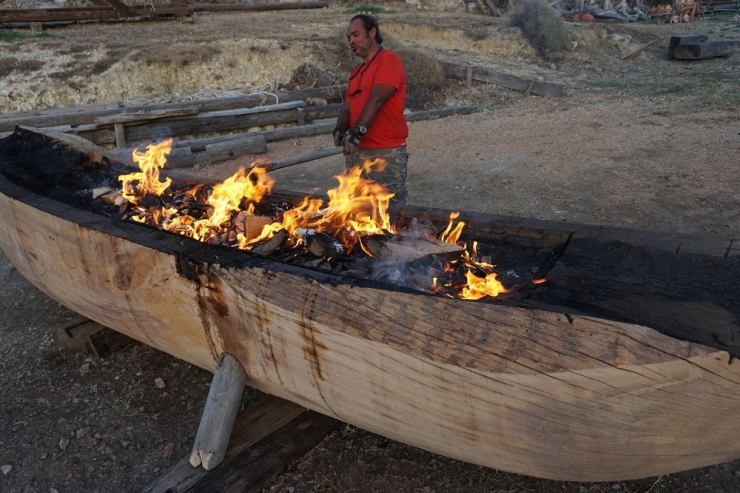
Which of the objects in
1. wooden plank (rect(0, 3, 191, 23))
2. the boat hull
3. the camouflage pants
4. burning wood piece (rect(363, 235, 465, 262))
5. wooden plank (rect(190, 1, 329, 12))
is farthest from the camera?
wooden plank (rect(190, 1, 329, 12))

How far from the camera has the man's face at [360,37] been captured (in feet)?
13.0

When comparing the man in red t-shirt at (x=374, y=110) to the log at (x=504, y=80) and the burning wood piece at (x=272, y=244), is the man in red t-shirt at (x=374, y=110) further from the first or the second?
the log at (x=504, y=80)

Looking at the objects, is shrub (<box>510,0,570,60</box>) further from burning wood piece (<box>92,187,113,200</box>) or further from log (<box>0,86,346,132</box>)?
burning wood piece (<box>92,187,113,200</box>)

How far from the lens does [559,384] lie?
5.95ft

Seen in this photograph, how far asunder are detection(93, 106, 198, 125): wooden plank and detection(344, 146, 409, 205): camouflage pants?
5410 mm

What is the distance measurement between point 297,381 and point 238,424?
0.68 meters

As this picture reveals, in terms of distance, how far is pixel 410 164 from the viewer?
773 cm

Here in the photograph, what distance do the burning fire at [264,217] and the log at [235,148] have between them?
158 inches

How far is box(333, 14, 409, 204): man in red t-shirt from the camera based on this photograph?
3.99 meters

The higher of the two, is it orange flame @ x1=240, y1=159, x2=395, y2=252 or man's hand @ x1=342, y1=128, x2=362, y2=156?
man's hand @ x1=342, y1=128, x2=362, y2=156

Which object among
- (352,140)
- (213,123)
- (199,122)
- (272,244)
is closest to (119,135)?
(199,122)

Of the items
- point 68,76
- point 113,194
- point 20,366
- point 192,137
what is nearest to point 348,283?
point 113,194

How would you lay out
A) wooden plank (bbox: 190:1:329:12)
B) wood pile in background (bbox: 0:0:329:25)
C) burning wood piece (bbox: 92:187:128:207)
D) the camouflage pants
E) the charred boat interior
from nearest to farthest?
the charred boat interior, burning wood piece (bbox: 92:187:128:207), the camouflage pants, wood pile in background (bbox: 0:0:329:25), wooden plank (bbox: 190:1:329:12)

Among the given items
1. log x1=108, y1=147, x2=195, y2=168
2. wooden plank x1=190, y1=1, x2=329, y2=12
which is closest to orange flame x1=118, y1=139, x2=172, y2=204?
log x1=108, y1=147, x2=195, y2=168
